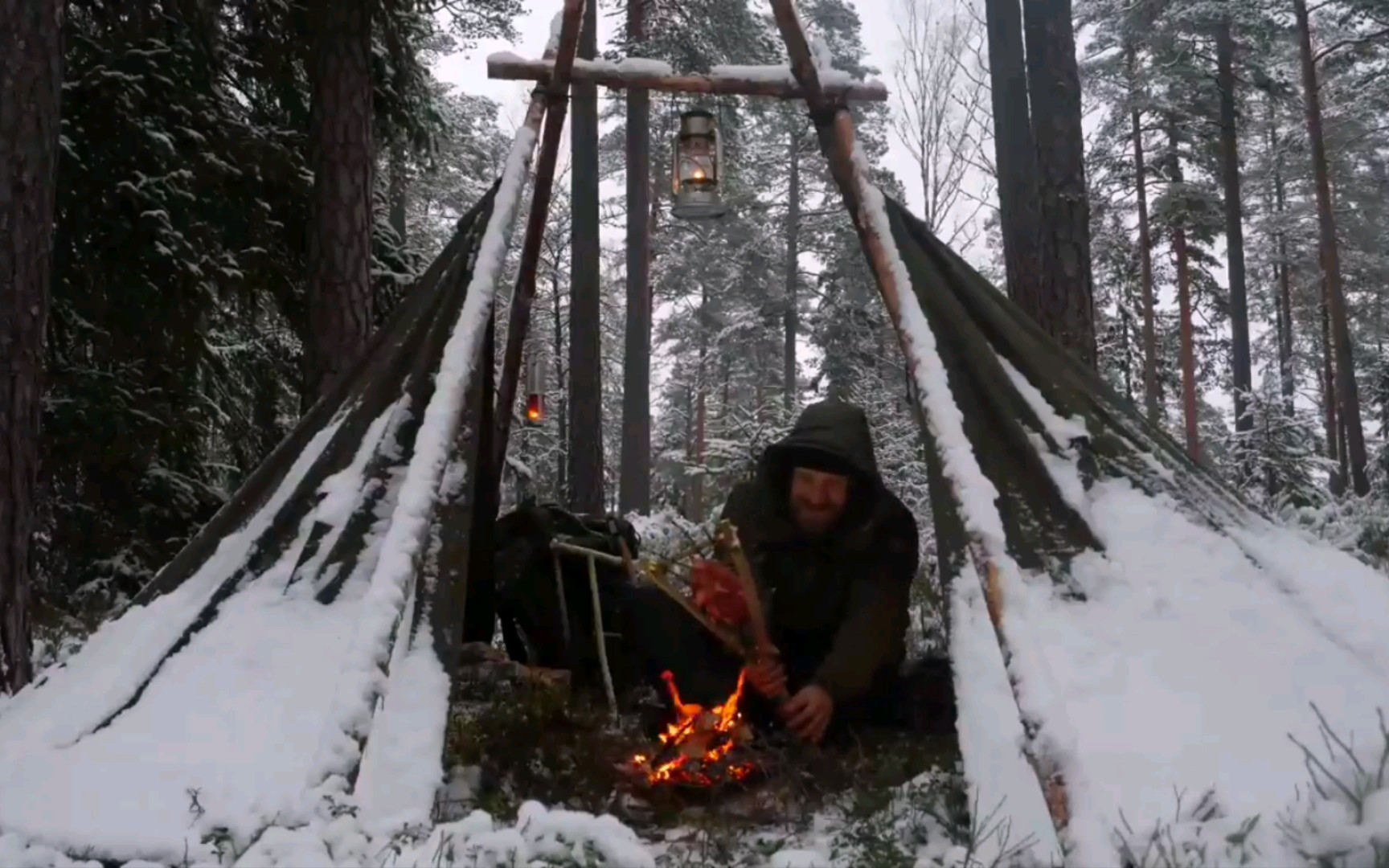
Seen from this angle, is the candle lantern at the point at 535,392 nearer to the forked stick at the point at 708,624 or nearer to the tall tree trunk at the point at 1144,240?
the forked stick at the point at 708,624

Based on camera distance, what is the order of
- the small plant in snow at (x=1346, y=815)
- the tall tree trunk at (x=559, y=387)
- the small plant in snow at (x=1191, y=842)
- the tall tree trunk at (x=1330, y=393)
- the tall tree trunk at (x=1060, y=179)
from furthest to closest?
the tall tree trunk at (x=559, y=387), the tall tree trunk at (x=1330, y=393), the tall tree trunk at (x=1060, y=179), the small plant in snow at (x=1191, y=842), the small plant in snow at (x=1346, y=815)

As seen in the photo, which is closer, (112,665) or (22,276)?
(112,665)

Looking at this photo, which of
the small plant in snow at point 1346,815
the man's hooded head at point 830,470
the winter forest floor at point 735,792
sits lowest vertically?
the winter forest floor at point 735,792

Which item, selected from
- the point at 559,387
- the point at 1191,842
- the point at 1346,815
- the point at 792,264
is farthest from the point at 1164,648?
the point at 559,387

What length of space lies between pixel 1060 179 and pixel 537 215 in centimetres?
288

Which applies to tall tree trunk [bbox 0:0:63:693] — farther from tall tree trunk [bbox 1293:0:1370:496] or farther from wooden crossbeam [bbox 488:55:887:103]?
tall tree trunk [bbox 1293:0:1370:496]

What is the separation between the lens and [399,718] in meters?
2.43

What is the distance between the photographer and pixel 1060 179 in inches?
226

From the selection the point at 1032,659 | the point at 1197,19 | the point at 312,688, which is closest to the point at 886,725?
the point at 1032,659

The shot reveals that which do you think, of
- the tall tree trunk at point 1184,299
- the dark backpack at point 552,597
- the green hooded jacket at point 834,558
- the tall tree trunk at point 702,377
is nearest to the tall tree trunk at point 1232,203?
the tall tree trunk at point 1184,299

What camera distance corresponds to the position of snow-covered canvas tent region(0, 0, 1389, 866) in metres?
2.09

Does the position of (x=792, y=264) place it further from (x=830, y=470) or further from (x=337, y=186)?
(x=830, y=470)

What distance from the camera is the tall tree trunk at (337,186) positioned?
5441mm

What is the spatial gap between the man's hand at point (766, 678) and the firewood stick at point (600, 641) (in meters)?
0.74
